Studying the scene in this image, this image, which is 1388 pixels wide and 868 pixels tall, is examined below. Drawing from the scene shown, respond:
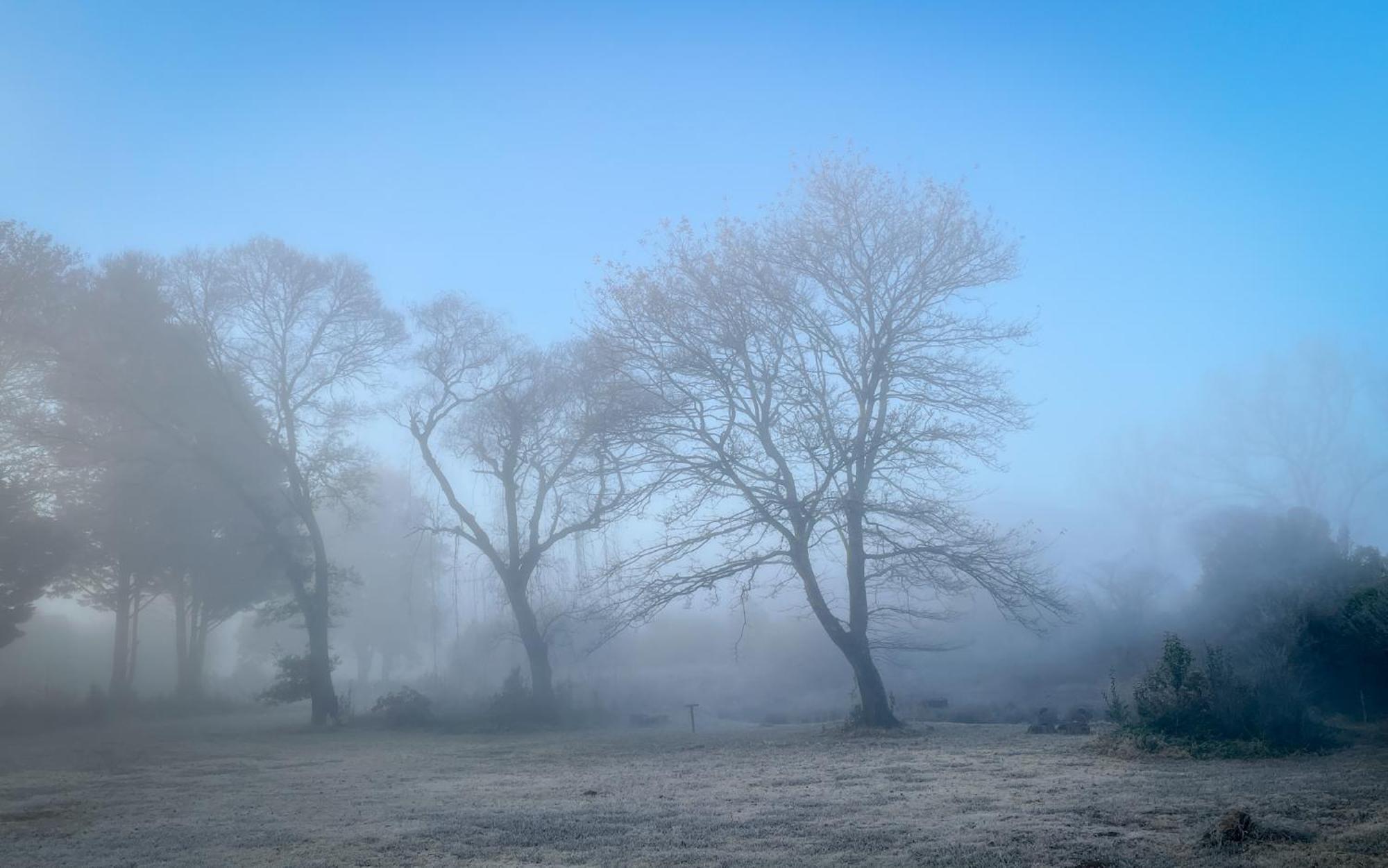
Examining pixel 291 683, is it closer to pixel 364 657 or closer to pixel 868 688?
pixel 868 688

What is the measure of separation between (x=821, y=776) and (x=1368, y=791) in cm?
513

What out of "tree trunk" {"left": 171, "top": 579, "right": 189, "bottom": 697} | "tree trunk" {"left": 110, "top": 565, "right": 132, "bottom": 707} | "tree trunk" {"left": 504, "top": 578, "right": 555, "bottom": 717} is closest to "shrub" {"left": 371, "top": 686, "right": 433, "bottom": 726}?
"tree trunk" {"left": 504, "top": 578, "right": 555, "bottom": 717}

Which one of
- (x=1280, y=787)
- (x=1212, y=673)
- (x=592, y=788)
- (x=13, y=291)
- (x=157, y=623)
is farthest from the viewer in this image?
(x=157, y=623)

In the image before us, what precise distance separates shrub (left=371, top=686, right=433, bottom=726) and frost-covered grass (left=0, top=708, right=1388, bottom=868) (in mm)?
8402

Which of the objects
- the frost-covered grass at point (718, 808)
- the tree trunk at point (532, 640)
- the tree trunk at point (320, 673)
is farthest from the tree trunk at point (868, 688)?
the tree trunk at point (320, 673)

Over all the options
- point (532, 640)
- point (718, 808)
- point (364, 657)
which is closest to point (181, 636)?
point (532, 640)

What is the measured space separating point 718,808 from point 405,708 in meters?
→ 16.8

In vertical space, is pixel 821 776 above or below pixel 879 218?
below

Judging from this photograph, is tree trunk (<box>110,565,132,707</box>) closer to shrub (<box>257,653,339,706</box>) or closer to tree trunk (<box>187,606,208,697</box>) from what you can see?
tree trunk (<box>187,606,208,697</box>)

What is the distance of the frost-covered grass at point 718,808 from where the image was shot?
6078mm

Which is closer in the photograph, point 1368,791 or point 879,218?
point 1368,791

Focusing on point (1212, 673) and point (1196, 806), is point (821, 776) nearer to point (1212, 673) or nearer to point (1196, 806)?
point (1196, 806)

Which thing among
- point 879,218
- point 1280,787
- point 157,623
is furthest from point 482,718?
point 157,623

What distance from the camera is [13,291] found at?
1941cm
